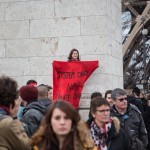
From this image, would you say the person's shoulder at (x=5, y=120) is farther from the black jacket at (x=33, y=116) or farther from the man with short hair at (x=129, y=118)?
the man with short hair at (x=129, y=118)

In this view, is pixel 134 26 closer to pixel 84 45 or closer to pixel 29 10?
pixel 29 10

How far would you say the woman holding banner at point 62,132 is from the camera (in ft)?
10.5

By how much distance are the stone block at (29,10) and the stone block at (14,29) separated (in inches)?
4.1

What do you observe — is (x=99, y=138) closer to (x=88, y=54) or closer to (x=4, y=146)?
(x=4, y=146)

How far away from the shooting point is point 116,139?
14.9 ft

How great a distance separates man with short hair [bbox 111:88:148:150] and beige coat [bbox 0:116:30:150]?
2.19m

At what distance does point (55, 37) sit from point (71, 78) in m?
1.04

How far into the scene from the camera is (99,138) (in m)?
4.50

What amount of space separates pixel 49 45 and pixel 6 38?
92 cm

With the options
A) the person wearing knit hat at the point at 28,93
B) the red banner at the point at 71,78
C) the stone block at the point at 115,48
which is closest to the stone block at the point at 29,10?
the red banner at the point at 71,78

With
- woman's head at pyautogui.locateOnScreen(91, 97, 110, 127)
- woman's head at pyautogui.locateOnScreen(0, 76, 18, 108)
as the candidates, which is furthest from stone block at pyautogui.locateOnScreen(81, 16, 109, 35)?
woman's head at pyautogui.locateOnScreen(0, 76, 18, 108)

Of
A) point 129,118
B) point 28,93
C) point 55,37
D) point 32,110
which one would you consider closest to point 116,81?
point 55,37

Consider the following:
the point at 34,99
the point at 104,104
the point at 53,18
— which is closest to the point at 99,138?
the point at 104,104

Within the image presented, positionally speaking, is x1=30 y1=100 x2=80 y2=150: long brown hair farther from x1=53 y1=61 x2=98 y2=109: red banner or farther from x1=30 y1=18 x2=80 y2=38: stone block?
x1=30 y1=18 x2=80 y2=38: stone block
